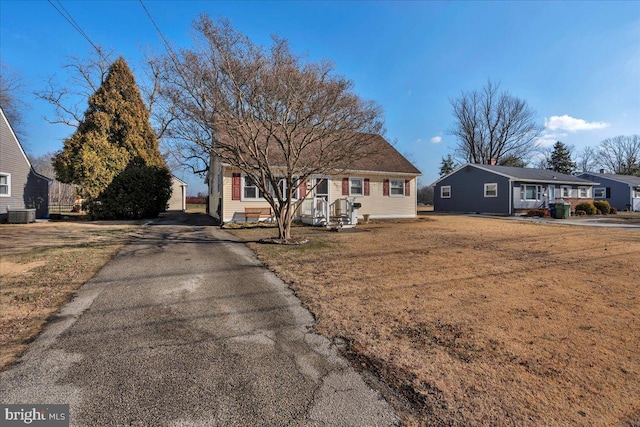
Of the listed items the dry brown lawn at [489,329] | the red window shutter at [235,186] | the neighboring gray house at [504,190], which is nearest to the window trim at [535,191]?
the neighboring gray house at [504,190]

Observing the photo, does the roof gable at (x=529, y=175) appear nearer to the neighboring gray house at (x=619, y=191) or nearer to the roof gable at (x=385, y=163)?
the neighboring gray house at (x=619, y=191)

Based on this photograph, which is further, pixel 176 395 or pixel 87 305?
pixel 87 305

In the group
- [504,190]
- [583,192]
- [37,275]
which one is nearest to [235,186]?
[37,275]

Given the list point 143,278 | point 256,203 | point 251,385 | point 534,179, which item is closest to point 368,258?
point 143,278

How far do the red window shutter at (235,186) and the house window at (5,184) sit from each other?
11.6 m

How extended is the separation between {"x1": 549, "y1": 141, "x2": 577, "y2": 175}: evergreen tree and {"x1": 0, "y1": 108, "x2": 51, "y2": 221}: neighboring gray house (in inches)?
2308

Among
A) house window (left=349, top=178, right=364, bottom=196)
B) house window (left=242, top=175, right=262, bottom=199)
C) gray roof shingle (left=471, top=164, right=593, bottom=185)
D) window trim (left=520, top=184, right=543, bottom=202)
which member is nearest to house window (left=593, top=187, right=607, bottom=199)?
gray roof shingle (left=471, top=164, right=593, bottom=185)

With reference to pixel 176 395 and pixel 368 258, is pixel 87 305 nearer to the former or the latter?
pixel 176 395

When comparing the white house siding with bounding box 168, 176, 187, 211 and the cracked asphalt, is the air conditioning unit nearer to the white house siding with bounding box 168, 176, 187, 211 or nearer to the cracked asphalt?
the cracked asphalt

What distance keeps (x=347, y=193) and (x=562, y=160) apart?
147 ft

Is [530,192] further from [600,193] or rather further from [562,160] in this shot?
[562,160]

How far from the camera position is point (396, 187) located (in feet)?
65.4

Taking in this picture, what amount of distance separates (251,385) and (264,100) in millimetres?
7735

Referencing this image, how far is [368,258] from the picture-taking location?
7.47m
